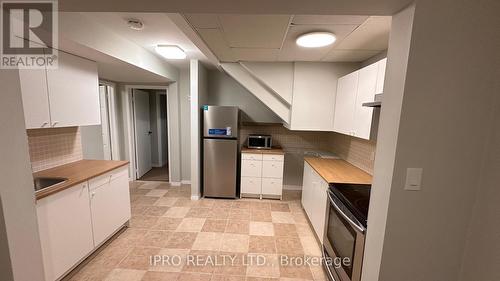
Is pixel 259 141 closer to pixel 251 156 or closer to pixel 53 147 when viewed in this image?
pixel 251 156

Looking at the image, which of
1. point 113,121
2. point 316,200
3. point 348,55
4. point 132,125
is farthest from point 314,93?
point 113,121

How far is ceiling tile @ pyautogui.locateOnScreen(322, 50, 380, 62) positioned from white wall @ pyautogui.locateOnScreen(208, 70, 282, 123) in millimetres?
1636

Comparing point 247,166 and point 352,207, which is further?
point 247,166

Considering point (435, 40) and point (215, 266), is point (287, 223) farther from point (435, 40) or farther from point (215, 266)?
point (435, 40)

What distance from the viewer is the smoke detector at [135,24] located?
187cm

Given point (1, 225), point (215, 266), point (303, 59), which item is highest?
point (303, 59)

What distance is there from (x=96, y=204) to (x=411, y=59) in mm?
2838

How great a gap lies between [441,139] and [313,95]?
2161 millimetres

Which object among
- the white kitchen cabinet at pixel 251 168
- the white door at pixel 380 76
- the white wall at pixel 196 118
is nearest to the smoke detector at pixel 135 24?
the white wall at pixel 196 118

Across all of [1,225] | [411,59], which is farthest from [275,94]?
[1,225]

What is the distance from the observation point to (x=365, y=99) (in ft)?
6.89

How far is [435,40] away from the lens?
3.12 feet

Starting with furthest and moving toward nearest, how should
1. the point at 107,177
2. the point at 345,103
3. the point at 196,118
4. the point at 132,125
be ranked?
the point at 132,125 < the point at 196,118 < the point at 345,103 < the point at 107,177

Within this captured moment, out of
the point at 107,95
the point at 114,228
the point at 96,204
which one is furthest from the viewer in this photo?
the point at 107,95
